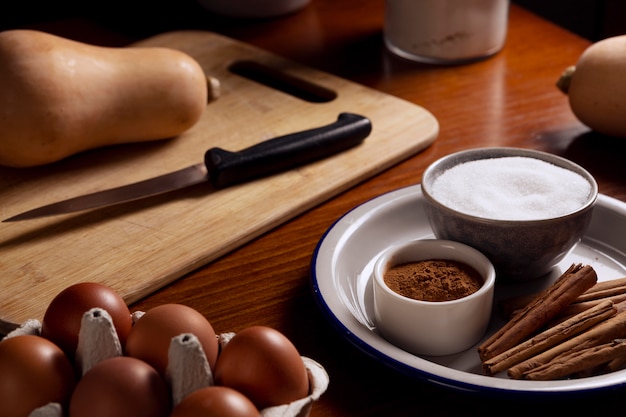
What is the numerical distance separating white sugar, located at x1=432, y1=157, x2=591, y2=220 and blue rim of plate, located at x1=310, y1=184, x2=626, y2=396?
0.09 metres

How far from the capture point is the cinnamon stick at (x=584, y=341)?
696 mm

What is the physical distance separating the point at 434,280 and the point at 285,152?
36cm

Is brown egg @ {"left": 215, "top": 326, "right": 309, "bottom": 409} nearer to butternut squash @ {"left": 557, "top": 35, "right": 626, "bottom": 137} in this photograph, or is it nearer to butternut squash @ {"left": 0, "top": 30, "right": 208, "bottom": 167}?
butternut squash @ {"left": 0, "top": 30, "right": 208, "bottom": 167}

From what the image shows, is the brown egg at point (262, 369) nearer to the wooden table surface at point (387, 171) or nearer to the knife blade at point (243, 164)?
the wooden table surface at point (387, 171)

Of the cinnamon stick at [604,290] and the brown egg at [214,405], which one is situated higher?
the brown egg at [214,405]

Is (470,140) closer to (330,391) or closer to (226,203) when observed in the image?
(226,203)

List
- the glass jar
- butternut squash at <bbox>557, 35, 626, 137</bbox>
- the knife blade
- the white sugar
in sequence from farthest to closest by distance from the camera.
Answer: the glass jar → butternut squash at <bbox>557, 35, 626, 137</bbox> → the knife blade → the white sugar

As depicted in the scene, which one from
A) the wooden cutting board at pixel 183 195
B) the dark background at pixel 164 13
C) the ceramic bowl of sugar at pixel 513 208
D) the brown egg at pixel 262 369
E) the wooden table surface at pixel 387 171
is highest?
the brown egg at pixel 262 369

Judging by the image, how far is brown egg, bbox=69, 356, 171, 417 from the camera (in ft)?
1.68

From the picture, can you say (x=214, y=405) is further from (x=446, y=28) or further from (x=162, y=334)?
(x=446, y=28)

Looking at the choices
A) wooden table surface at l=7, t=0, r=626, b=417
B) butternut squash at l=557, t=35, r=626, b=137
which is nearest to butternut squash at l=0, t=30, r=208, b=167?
wooden table surface at l=7, t=0, r=626, b=417

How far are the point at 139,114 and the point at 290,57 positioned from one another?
1.51ft

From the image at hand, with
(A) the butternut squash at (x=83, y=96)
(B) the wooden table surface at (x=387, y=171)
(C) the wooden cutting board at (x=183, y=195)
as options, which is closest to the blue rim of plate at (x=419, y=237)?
(B) the wooden table surface at (x=387, y=171)

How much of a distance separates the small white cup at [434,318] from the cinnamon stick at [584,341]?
0.21 feet
